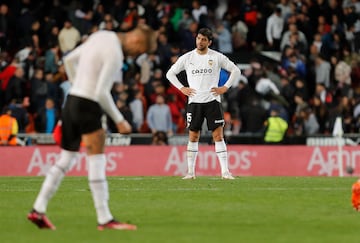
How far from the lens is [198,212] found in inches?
572

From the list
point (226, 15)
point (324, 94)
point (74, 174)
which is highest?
point (226, 15)

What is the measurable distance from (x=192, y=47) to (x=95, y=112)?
68.9ft

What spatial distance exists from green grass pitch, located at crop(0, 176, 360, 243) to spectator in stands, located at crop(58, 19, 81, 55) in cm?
1270

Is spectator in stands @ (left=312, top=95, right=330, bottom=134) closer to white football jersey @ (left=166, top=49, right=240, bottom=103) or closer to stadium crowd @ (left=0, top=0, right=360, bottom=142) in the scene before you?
stadium crowd @ (left=0, top=0, right=360, bottom=142)

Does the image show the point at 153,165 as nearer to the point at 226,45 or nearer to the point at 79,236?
the point at 226,45

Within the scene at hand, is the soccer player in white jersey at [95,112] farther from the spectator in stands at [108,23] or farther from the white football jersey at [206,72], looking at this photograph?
the spectator in stands at [108,23]

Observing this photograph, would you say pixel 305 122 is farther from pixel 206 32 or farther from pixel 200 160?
pixel 206 32

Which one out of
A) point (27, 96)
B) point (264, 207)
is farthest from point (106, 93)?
point (27, 96)

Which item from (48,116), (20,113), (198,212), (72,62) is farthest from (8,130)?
(72,62)

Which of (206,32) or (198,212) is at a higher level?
(206,32)

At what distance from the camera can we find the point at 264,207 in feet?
49.9

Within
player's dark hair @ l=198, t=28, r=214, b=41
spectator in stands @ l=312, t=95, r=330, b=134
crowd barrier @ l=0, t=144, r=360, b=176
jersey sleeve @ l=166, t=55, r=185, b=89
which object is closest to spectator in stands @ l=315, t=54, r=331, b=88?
spectator in stands @ l=312, t=95, r=330, b=134

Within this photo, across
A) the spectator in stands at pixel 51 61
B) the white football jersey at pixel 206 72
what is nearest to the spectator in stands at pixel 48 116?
the spectator in stands at pixel 51 61

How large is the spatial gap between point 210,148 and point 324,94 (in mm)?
4965
